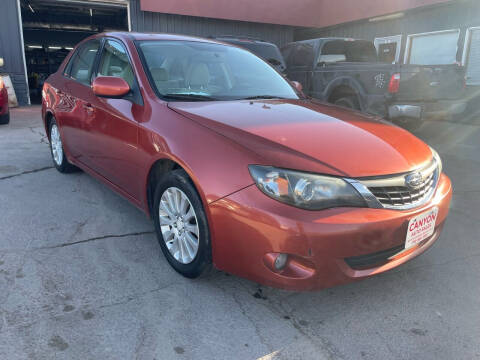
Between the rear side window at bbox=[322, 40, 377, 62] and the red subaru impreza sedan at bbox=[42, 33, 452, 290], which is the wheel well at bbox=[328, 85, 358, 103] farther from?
the red subaru impreza sedan at bbox=[42, 33, 452, 290]

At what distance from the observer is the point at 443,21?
36.5 feet

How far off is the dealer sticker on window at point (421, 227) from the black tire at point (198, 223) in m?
1.10

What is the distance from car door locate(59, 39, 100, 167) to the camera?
3.51 meters

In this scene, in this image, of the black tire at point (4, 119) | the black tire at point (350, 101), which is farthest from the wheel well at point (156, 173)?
the black tire at point (4, 119)

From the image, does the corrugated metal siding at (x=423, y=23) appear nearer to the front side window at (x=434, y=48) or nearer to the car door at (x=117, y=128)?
the front side window at (x=434, y=48)

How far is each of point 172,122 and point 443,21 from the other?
37.8 feet

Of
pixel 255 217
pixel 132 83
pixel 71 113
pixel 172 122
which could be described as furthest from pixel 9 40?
pixel 255 217

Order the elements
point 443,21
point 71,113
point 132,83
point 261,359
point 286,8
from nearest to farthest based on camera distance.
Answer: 1. point 261,359
2. point 132,83
3. point 71,113
4. point 443,21
5. point 286,8

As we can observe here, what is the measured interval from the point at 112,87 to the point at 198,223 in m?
1.25

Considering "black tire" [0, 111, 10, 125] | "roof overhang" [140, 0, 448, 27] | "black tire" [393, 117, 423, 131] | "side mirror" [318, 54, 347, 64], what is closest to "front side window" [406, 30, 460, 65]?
"roof overhang" [140, 0, 448, 27]

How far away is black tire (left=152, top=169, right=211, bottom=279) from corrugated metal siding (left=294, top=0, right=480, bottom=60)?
10975mm

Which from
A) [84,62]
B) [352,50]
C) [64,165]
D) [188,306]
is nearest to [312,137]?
[188,306]

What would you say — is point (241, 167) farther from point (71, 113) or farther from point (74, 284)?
point (71, 113)

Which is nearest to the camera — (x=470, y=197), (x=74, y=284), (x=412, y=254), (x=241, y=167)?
(x=241, y=167)
